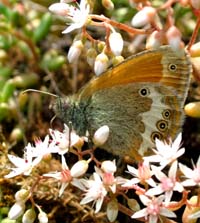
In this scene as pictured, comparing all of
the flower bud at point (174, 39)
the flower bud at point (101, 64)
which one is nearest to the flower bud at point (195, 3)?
the flower bud at point (174, 39)

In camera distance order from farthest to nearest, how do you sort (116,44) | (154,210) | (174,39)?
(116,44)
(154,210)
(174,39)

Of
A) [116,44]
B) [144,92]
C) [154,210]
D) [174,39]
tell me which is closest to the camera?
[174,39]

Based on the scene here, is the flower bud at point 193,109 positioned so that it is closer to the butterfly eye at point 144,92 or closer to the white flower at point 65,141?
the butterfly eye at point 144,92

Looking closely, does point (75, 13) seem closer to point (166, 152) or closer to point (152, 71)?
point (152, 71)

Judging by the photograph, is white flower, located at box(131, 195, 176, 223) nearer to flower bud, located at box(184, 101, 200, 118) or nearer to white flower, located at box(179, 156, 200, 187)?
white flower, located at box(179, 156, 200, 187)

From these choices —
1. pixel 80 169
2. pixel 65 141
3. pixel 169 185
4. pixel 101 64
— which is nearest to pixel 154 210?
pixel 169 185

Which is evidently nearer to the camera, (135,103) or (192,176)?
(192,176)
